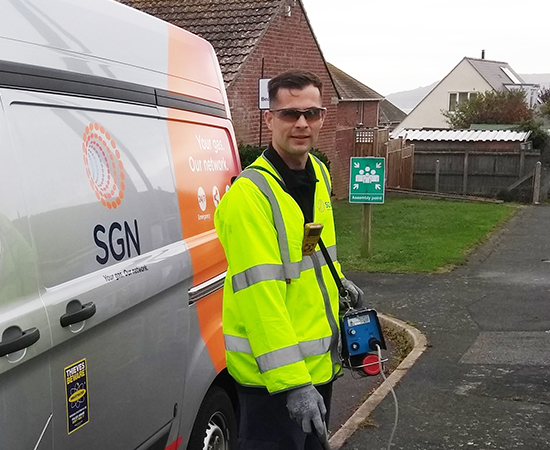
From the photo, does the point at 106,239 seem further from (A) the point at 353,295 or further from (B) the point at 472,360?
(B) the point at 472,360

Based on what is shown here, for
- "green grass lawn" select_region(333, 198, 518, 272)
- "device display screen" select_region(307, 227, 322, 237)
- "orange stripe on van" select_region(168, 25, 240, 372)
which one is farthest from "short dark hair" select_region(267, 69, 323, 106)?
"green grass lawn" select_region(333, 198, 518, 272)

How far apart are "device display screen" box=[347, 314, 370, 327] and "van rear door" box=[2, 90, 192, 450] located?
82 cm

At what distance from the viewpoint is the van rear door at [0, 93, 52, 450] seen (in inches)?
93.6

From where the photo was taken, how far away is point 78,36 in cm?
305

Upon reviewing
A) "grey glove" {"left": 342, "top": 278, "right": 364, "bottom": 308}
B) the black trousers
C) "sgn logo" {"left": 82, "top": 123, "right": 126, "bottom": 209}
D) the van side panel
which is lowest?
the black trousers

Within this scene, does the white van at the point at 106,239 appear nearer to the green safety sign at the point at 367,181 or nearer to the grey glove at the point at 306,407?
the grey glove at the point at 306,407

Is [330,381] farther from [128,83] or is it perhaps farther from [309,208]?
[128,83]

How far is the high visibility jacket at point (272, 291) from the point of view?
285 centimetres

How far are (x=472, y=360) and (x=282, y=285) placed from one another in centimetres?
449

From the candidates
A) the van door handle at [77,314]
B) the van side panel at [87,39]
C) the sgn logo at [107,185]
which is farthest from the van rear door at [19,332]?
the sgn logo at [107,185]

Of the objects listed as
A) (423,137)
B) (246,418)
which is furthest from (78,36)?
(423,137)

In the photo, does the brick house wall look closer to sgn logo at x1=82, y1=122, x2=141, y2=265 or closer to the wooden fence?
the wooden fence

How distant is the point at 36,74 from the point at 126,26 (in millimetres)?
892

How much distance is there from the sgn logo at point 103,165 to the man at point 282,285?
447mm
